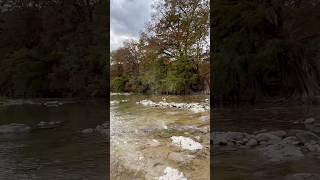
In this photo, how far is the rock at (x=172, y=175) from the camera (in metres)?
3.73

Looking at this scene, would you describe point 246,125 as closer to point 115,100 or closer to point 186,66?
point 186,66

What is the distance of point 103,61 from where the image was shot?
47.0 ft

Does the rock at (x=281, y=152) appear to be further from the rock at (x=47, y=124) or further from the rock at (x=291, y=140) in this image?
the rock at (x=47, y=124)

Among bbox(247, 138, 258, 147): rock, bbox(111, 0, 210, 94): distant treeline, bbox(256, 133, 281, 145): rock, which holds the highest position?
bbox(111, 0, 210, 94): distant treeline

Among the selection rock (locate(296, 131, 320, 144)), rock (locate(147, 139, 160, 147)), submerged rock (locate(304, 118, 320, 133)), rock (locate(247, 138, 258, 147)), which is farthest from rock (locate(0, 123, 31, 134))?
submerged rock (locate(304, 118, 320, 133))

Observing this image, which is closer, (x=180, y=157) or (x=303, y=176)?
(x=303, y=176)

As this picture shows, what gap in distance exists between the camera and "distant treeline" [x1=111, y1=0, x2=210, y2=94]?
Answer: 11906 millimetres

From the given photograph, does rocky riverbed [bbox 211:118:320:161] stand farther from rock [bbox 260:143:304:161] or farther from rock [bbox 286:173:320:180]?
rock [bbox 286:173:320:180]

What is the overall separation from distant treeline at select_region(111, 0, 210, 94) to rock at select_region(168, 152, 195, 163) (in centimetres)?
667

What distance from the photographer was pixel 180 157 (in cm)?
447

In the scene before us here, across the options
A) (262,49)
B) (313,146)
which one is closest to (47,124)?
(313,146)

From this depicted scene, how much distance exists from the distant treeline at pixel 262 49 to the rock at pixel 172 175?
783 cm

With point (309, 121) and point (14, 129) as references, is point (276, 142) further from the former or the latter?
point (14, 129)

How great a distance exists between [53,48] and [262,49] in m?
8.81
